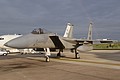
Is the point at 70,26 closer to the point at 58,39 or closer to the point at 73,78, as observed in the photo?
the point at 58,39

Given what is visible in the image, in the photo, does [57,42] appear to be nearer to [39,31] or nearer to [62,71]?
[39,31]

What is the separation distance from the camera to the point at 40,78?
29.5ft

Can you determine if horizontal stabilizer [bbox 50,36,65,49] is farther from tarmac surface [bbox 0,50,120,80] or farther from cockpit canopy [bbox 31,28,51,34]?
tarmac surface [bbox 0,50,120,80]

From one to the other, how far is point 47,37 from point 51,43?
791 millimetres

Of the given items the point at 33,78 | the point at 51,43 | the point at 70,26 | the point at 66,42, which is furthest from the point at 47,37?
the point at 70,26

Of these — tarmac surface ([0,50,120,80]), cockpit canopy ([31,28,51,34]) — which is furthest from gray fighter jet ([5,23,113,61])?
tarmac surface ([0,50,120,80])

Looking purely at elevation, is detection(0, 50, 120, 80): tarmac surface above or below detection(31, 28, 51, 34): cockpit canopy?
below

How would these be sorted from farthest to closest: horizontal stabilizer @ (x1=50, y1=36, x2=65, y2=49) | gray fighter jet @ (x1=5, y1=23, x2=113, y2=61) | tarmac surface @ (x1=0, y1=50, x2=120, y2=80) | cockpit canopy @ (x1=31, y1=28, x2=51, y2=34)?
horizontal stabilizer @ (x1=50, y1=36, x2=65, y2=49) < cockpit canopy @ (x1=31, y1=28, x2=51, y2=34) < gray fighter jet @ (x1=5, y1=23, x2=113, y2=61) < tarmac surface @ (x1=0, y1=50, x2=120, y2=80)

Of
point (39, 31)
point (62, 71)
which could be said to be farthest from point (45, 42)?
point (62, 71)

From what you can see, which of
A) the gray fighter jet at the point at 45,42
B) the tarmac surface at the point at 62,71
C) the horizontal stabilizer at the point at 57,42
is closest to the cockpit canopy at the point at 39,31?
the gray fighter jet at the point at 45,42

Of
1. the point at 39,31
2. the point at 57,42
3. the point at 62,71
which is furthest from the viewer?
the point at 57,42

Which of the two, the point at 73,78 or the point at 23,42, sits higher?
the point at 23,42

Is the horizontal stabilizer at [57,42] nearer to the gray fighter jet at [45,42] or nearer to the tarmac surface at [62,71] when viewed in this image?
the gray fighter jet at [45,42]

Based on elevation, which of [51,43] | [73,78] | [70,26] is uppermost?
A: [70,26]
